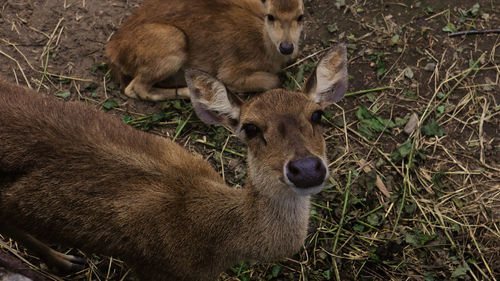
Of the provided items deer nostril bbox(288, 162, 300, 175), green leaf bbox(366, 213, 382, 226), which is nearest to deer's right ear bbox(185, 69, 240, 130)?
deer nostril bbox(288, 162, 300, 175)

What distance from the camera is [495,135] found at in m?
5.18

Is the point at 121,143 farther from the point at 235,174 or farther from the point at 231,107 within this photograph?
the point at 235,174

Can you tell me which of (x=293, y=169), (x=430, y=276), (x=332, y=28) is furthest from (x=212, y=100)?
(x=332, y=28)

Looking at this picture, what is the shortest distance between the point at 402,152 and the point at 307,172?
2450 millimetres

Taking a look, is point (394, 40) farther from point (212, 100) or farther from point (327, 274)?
point (212, 100)

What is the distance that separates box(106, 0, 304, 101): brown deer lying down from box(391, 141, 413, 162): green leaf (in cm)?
162

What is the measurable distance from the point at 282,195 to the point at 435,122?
2.65 m

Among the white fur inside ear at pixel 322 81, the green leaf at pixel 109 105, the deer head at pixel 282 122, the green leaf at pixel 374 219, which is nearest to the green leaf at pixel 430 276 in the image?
the green leaf at pixel 374 219

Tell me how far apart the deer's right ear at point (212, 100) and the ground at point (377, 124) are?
1505mm

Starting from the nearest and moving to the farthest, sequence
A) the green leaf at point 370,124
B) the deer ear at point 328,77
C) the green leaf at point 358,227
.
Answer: the deer ear at point 328,77, the green leaf at point 358,227, the green leaf at point 370,124

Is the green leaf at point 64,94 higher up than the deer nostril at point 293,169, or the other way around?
the deer nostril at point 293,169

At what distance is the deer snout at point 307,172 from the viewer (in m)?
2.95

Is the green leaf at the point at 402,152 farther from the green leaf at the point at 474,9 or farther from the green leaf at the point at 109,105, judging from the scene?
the green leaf at the point at 109,105

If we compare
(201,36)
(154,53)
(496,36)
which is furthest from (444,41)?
(154,53)
